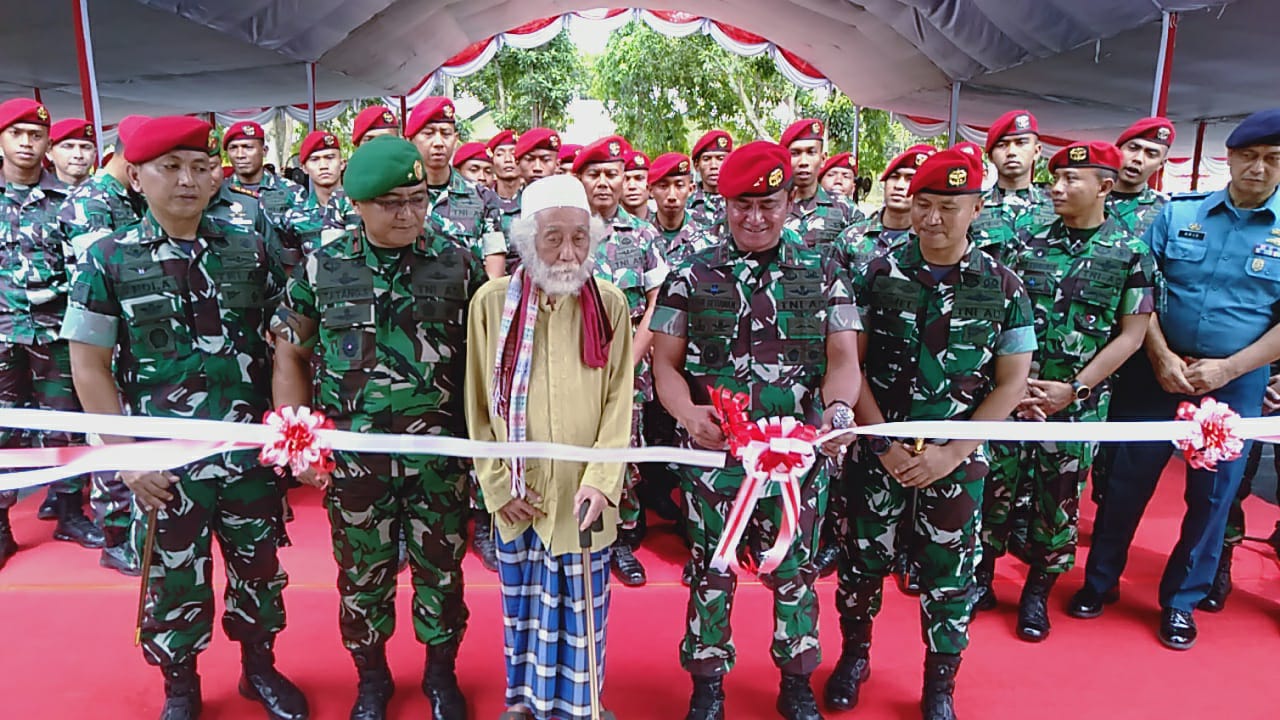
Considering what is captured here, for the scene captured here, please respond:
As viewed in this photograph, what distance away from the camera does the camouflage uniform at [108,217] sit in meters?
Answer: 3.89

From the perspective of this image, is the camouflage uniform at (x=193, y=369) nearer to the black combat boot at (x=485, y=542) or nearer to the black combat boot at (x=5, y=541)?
the black combat boot at (x=485, y=542)

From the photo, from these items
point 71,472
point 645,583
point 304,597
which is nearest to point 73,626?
point 304,597

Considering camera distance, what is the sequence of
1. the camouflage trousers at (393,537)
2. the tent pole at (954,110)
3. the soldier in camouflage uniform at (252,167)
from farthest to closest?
the tent pole at (954,110), the soldier in camouflage uniform at (252,167), the camouflage trousers at (393,537)

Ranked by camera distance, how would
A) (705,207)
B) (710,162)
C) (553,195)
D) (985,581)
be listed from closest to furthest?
(553,195)
(985,581)
(710,162)
(705,207)

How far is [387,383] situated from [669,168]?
9.52 ft

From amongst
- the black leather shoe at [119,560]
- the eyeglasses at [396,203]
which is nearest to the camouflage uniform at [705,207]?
the eyeglasses at [396,203]

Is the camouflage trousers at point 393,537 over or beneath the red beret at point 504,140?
beneath

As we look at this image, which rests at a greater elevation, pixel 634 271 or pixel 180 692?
pixel 634 271

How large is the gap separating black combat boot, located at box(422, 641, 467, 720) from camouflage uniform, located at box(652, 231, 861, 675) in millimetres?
854

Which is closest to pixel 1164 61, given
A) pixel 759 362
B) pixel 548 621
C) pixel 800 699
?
pixel 759 362

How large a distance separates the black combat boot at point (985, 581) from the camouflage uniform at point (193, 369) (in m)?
2.96

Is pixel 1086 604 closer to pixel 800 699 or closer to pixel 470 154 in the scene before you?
pixel 800 699

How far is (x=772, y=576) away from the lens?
2533mm

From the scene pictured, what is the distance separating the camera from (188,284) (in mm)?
2414
